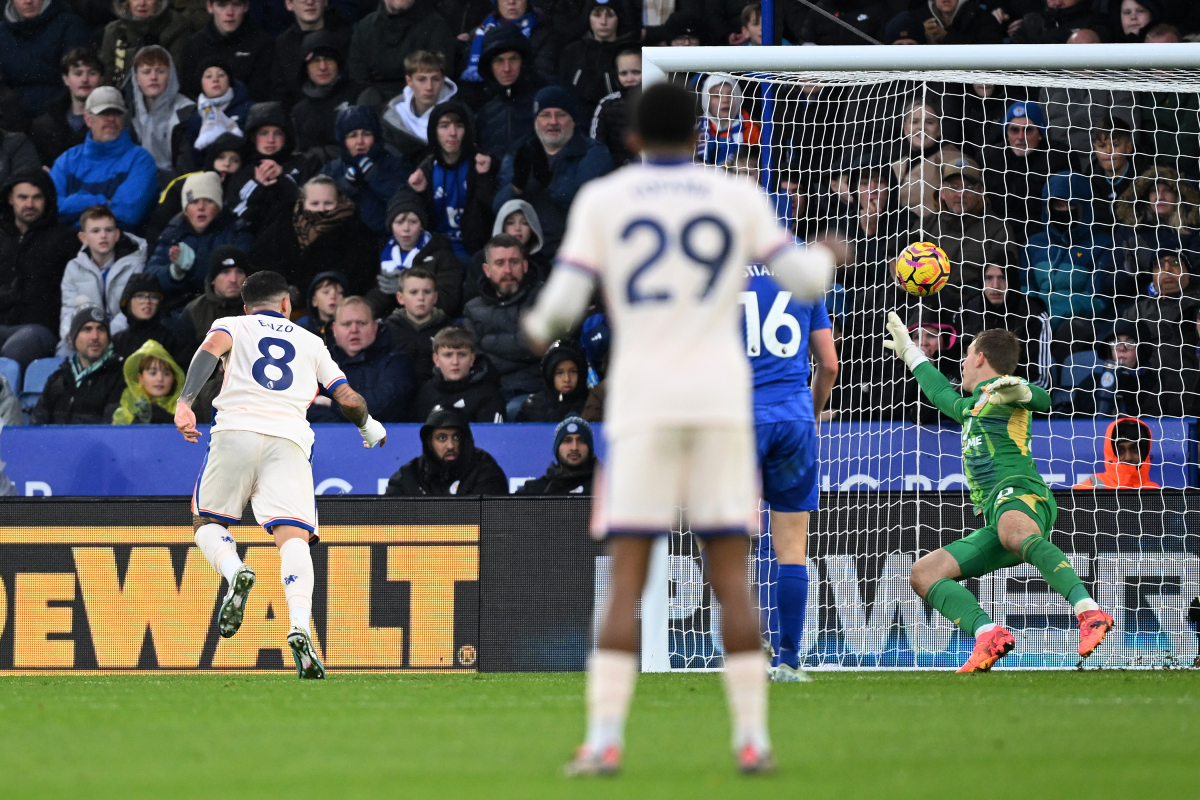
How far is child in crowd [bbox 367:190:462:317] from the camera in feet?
39.4

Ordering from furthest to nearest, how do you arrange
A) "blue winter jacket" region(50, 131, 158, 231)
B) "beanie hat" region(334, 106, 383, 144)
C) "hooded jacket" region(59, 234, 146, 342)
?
"blue winter jacket" region(50, 131, 158, 231) < "beanie hat" region(334, 106, 383, 144) < "hooded jacket" region(59, 234, 146, 342)

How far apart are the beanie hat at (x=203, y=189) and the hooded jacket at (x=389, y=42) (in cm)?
158

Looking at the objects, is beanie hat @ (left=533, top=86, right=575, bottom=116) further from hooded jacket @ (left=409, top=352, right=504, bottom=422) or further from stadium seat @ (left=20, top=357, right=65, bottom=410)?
stadium seat @ (left=20, top=357, right=65, bottom=410)

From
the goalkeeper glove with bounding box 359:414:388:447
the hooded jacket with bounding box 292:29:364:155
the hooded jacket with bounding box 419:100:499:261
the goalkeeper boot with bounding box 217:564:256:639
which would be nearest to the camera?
Answer: the goalkeeper boot with bounding box 217:564:256:639

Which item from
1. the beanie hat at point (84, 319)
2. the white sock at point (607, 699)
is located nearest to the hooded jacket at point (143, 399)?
the beanie hat at point (84, 319)

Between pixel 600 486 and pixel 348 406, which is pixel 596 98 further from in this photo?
pixel 600 486

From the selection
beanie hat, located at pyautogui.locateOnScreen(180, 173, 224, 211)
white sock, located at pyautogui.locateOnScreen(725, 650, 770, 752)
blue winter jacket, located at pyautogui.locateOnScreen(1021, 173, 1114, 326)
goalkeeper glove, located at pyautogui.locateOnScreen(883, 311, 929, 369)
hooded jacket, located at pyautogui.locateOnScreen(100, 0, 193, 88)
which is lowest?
white sock, located at pyautogui.locateOnScreen(725, 650, 770, 752)

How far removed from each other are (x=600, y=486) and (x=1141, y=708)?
263 cm

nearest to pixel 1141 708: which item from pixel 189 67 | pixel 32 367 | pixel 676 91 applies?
pixel 676 91

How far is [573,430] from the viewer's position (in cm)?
1023

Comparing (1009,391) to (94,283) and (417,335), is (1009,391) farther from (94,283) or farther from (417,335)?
(94,283)

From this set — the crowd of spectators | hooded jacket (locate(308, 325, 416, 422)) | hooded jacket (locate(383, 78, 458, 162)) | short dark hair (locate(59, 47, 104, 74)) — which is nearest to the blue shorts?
the crowd of spectators

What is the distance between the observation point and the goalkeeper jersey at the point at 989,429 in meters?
8.05

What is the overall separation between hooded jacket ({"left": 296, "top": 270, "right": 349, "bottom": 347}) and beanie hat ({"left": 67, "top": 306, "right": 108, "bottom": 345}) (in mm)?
1550
